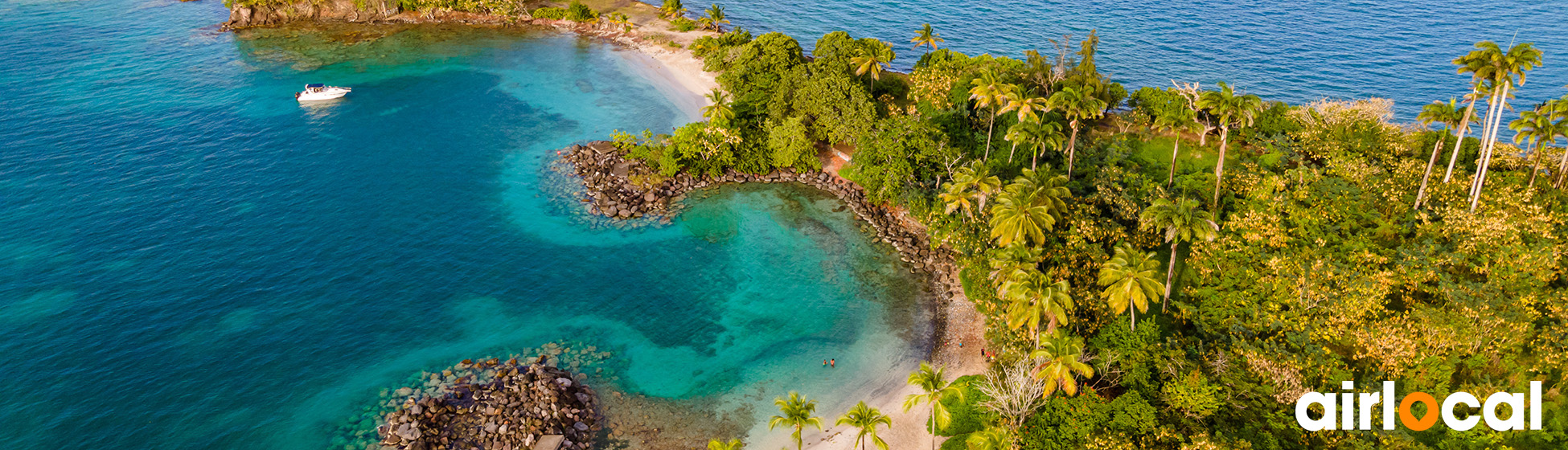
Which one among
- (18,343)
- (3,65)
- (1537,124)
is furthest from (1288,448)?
(3,65)

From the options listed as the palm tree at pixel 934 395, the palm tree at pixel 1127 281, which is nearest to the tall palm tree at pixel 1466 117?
the palm tree at pixel 1127 281

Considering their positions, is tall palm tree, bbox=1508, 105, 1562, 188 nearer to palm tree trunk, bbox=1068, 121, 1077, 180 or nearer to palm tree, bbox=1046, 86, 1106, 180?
palm tree, bbox=1046, 86, 1106, 180

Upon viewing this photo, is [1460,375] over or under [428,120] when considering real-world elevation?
under

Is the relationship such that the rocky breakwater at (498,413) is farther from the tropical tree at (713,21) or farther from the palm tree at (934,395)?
the tropical tree at (713,21)

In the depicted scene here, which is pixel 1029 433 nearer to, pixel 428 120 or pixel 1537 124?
pixel 1537 124

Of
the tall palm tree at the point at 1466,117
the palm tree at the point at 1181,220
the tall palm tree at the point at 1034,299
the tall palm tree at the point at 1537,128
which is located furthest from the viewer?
the tall palm tree at the point at 1537,128

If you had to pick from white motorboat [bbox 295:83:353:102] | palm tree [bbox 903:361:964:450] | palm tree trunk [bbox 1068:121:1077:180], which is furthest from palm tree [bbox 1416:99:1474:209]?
white motorboat [bbox 295:83:353:102]
